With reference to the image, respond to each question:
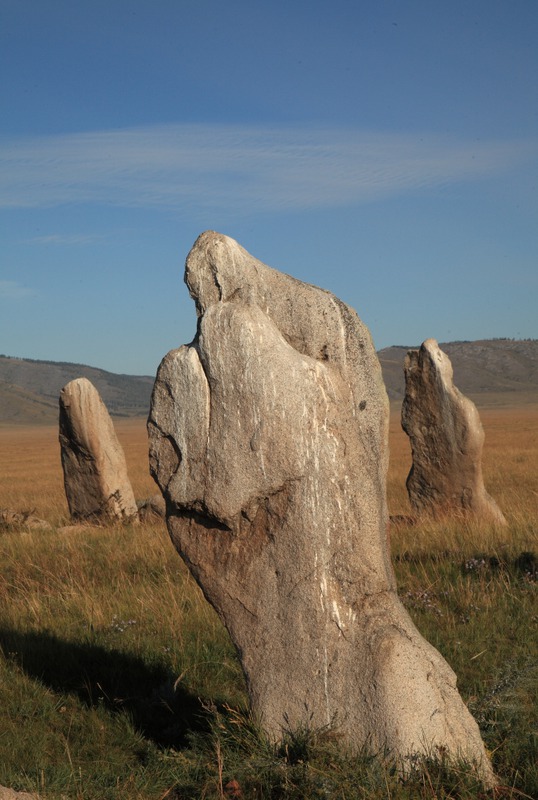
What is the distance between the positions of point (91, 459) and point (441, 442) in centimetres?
564

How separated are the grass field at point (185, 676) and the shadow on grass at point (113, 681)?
0.01m

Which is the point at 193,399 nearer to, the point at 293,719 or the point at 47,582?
the point at 293,719

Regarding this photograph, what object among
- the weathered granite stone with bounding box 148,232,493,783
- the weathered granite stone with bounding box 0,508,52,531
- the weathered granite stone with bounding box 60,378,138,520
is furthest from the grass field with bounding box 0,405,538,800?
the weathered granite stone with bounding box 60,378,138,520

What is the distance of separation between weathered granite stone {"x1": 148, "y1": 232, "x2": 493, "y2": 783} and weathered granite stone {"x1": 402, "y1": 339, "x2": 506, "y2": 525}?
25.7 feet

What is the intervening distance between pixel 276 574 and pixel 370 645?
547 mm

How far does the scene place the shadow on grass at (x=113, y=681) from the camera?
5156 mm

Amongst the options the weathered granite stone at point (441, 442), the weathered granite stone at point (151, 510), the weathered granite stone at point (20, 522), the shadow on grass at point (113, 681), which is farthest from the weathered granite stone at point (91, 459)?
the shadow on grass at point (113, 681)

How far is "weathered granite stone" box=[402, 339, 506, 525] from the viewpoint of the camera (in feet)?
39.2

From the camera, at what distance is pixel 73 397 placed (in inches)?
552

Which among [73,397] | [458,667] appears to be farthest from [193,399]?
[73,397]

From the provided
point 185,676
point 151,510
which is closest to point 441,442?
point 151,510

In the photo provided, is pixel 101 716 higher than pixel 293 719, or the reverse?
pixel 293 719

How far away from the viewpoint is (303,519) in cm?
409

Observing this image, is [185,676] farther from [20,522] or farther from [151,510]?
[151,510]
